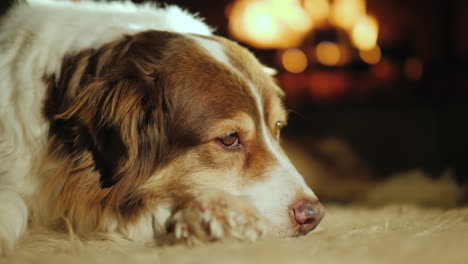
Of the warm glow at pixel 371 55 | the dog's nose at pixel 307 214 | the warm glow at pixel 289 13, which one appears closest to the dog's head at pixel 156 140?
the dog's nose at pixel 307 214

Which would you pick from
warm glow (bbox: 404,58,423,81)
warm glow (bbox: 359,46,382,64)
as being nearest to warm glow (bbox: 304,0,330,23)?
warm glow (bbox: 359,46,382,64)

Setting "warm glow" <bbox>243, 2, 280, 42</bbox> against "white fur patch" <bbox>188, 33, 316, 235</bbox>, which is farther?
"warm glow" <bbox>243, 2, 280, 42</bbox>

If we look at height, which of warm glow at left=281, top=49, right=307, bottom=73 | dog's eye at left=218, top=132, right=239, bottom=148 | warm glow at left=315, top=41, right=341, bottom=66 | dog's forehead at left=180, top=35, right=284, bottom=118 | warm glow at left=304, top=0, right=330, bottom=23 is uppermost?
dog's forehead at left=180, top=35, right=284, bottom=118

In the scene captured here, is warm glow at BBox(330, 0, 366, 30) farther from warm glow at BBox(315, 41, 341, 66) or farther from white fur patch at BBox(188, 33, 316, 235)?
white fur patch at BBox(188, 33, 316, 235)

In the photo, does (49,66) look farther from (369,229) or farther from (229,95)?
(369,229)

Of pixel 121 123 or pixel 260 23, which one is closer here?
pixel 121 123

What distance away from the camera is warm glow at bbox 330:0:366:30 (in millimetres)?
4539

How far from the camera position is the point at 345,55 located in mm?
4508

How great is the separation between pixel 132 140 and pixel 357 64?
3.43 m

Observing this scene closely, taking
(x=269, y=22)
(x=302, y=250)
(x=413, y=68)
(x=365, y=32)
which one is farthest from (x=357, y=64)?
(x=302, y=250)

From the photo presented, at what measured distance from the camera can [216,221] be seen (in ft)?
3.98

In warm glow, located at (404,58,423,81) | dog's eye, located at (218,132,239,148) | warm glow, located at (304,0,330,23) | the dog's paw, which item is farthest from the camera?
warm glow, located at (304,0,330,23)

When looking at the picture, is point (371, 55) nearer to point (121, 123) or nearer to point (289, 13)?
point (289, 13)

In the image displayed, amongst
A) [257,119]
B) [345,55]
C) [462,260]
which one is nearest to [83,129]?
Result: [257,119]
